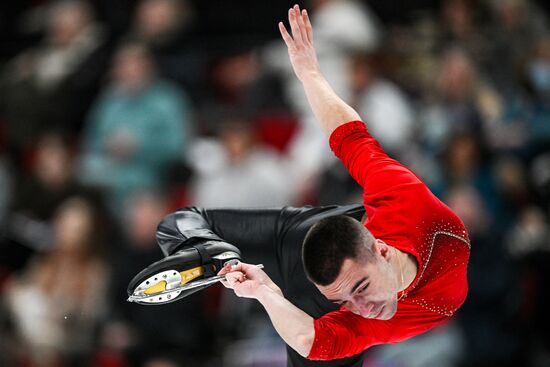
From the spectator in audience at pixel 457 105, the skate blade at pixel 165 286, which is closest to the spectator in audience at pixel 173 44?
the spectator in audience at pixel 457 105

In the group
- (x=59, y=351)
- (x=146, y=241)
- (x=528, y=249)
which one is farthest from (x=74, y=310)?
(x=528, y=249)

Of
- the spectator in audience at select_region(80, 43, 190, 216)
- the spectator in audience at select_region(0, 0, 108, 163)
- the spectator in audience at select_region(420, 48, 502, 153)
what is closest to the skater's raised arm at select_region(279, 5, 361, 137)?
the spectator in audience at select_region(420, 48, 502, 153)

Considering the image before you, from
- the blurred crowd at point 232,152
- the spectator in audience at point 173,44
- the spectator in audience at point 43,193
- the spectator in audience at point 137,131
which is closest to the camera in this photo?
the blurred crowd at point 232,152

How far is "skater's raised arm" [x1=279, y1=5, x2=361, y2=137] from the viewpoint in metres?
5.35

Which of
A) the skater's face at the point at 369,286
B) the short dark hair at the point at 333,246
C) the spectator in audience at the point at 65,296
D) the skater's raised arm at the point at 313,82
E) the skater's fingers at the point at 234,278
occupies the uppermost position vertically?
the skater's raised arm at the point at 313,82

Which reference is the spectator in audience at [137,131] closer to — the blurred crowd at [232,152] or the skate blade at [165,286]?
the blurred crowd at [232,152]

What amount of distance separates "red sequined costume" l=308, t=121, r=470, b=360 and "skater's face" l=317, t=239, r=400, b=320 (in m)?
0.17

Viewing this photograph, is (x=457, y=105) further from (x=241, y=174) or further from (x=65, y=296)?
(x=65, y=296)

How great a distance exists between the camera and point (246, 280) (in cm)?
454

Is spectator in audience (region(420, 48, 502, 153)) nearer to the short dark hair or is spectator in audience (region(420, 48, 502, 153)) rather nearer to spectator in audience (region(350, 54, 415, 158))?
spectator in audience (region(350, 54, 415, 158))

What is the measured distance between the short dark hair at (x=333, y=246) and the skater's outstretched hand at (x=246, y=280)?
0.23 m

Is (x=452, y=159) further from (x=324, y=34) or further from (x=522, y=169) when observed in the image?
(x=324, y=34)

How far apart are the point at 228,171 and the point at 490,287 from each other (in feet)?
8.43

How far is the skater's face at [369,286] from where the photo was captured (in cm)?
451
